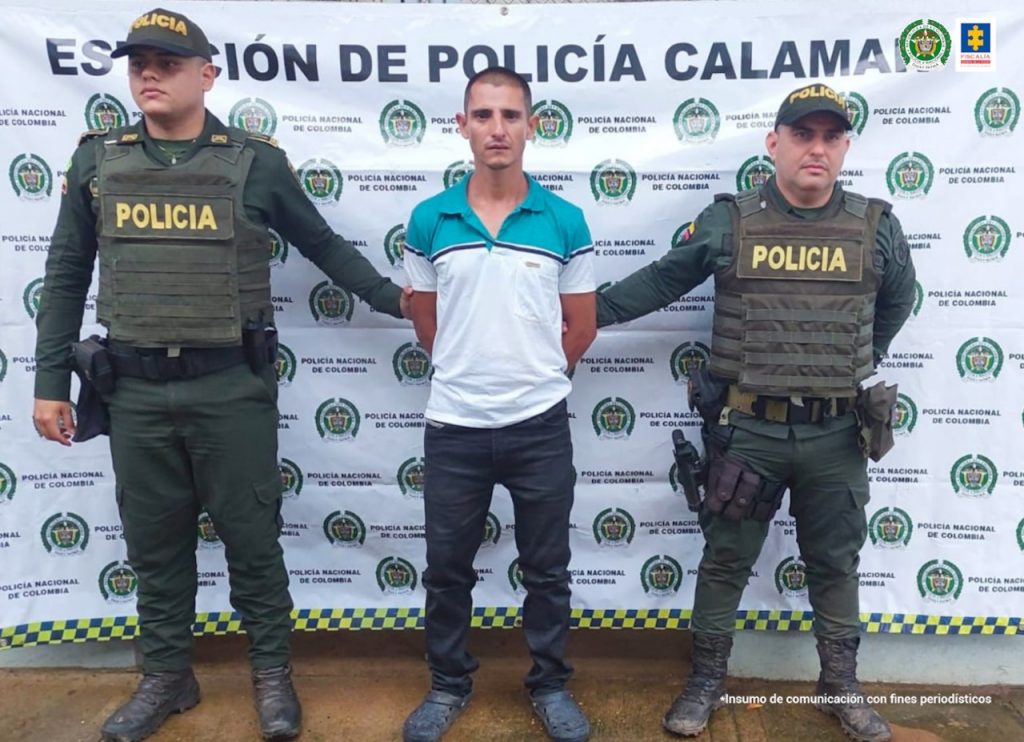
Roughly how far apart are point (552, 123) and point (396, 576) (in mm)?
1892

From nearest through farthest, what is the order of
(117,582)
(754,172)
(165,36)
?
(165,36)
(754,172)
(117,582)

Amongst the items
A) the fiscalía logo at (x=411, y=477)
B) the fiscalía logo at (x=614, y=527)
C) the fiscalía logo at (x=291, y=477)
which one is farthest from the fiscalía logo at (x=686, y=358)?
the fiscalía logo at (x=291, y=477)

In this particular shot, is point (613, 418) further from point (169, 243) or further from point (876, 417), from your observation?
point (169, 243)

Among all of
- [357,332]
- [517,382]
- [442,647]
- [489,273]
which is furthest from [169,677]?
[489,273]

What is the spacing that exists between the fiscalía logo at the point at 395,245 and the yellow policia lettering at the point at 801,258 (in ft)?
4.24

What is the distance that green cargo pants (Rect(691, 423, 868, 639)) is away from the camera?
2.69 metres

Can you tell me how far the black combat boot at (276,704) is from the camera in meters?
2.81

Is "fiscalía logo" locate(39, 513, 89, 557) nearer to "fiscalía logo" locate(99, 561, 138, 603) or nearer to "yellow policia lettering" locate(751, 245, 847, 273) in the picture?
"fiscalía logo" locate(99, 561, 138, 603)

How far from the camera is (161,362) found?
2.55m

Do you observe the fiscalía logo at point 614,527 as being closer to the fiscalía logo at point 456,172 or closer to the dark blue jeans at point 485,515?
the dark blue jeans at point 485,515

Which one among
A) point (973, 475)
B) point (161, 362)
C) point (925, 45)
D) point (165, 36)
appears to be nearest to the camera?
point (165, 36)

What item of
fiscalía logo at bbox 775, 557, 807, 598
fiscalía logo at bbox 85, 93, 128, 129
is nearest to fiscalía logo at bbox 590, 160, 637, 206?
fiscalía logo at bbox 775, 557, 807, 598

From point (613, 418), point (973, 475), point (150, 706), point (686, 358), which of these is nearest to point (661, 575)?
point (613, 418)

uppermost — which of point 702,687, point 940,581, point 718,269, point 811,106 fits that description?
point 811,106
